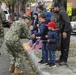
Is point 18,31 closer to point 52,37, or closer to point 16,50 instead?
point 16,50

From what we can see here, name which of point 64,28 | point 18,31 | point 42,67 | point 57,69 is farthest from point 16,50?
point 64,28

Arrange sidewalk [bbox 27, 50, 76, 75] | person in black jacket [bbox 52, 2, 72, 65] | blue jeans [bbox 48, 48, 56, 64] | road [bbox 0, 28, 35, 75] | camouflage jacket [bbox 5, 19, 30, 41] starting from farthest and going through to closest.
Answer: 1. road [bbox 0, 28, 35, 75]
2. person in black jacket [bbox 52, 2, 72, 65]
3. blue jeans [bbox 48, 48, 56, 64]
4. camouflage jacket [bbox 5, 19, 30, 41]
5. sidewalk [bbox 27, 50, 76, 75]

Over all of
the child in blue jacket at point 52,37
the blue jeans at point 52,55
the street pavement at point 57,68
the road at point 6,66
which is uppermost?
the child in blue jacket at point 52,37

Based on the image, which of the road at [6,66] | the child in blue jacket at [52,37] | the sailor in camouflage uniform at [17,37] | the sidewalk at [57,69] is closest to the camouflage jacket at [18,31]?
the sailor in camouflage uniform at [17,37]

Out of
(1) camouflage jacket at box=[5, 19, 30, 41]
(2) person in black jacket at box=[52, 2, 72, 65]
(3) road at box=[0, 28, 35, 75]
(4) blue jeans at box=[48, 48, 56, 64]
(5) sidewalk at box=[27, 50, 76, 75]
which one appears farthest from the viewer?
(3) road at box=[0, 28, 35, 75]

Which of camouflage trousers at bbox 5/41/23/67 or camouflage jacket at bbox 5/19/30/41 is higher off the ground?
camouflage jacket at bbox 5/19/30/41

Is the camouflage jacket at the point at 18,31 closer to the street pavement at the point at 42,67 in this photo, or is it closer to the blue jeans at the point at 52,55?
the blue jeans at the point at 52,55

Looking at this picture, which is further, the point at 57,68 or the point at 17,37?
the point at 57,68

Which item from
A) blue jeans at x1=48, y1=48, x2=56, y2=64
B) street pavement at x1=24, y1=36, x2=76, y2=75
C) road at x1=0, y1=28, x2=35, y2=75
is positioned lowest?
road at x1=0, y1=28, x2=35, y2=75

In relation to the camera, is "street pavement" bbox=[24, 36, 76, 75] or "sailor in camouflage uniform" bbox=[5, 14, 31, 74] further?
"sailor in camouflage uniform" bbox=[5, 14, 31, 74]

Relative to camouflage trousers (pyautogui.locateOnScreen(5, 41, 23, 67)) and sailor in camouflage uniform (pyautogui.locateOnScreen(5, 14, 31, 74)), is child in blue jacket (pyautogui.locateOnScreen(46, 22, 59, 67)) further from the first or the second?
camouflage trousers (pyautogui.locateOnScreen(5, 41, 23, 67))

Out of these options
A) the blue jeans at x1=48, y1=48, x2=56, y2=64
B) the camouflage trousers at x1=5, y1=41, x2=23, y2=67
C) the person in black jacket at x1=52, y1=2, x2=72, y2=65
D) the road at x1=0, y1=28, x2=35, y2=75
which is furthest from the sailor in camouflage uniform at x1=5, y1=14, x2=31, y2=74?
the person in black jacket at x1=52, y1=2, x2=72, y2=65

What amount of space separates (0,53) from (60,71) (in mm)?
4271

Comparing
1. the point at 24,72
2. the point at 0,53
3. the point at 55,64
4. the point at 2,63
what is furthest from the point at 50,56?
the point at 0,53
